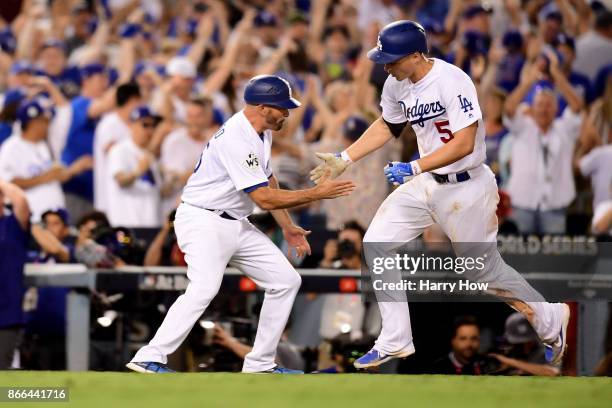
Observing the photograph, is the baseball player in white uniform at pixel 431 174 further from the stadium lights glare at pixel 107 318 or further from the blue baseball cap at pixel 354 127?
the blue baseball cap at pixel 354 127

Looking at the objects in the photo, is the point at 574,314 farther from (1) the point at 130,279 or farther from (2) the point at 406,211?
(1) the point at 130,279

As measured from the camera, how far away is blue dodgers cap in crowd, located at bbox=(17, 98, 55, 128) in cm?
1309

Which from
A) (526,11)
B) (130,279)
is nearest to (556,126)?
(526,11)

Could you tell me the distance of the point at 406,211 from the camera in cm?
958

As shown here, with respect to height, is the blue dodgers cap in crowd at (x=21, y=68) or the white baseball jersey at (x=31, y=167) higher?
the blue dodgers cap in crowd at (x=21, y=68)

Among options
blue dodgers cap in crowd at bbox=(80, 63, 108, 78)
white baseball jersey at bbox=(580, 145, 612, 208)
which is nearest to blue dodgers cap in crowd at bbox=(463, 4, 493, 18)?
white baseball jersey at bbox=(580, 145, 612, 208)

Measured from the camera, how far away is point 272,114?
9.50 metres

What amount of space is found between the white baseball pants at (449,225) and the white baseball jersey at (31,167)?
461 cm

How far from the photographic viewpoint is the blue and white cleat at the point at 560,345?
9672mm

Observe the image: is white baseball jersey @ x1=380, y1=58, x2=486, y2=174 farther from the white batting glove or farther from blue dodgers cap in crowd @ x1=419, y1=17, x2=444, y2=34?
blue dodgers cap in crowd @ x1=419, y1=17, x2=444, y2=34

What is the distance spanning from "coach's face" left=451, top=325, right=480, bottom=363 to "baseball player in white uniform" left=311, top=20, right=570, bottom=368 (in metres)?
1.21

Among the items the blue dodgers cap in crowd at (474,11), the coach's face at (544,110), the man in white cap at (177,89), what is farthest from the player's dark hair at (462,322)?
the blue dodgers cap in crowd at (474,11)

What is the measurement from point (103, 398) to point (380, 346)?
7.64 feet

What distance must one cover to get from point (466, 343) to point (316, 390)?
3.01m
